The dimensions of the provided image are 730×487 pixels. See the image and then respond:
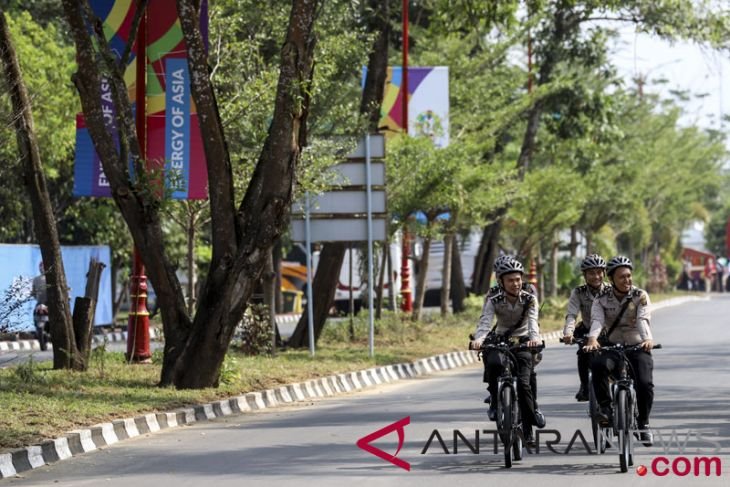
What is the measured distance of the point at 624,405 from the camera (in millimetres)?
11172

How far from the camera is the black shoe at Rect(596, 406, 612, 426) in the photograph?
1191 centimetres

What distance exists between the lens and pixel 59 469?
39.8 ft

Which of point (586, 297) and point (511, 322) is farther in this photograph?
point (586, 297)

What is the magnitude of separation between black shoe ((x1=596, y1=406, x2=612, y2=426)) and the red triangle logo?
1.62 m

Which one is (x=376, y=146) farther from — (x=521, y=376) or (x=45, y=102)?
(x=45, y=102)

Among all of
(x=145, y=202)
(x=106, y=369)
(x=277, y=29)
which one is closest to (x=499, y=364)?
(x=145, y=202)

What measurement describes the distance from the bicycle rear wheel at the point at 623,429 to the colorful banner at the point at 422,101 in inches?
762

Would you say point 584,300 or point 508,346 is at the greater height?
point 584,300

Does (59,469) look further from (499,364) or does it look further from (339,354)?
(339,354)

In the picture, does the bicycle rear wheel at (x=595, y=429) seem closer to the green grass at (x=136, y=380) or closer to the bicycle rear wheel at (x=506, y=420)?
the bicycle rear wheel at (x=506, y=420)

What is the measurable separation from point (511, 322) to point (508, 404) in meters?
1.09

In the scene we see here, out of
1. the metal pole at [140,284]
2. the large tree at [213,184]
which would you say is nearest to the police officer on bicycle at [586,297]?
the large tree at [213,184]

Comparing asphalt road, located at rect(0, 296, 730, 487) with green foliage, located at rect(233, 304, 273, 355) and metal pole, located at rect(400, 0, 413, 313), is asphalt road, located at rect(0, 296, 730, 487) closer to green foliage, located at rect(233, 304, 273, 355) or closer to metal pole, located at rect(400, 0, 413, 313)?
green foliage, located at rect(233, 304, 273, 355)

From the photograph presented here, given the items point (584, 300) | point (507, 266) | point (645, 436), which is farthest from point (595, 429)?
point (584, 300)
